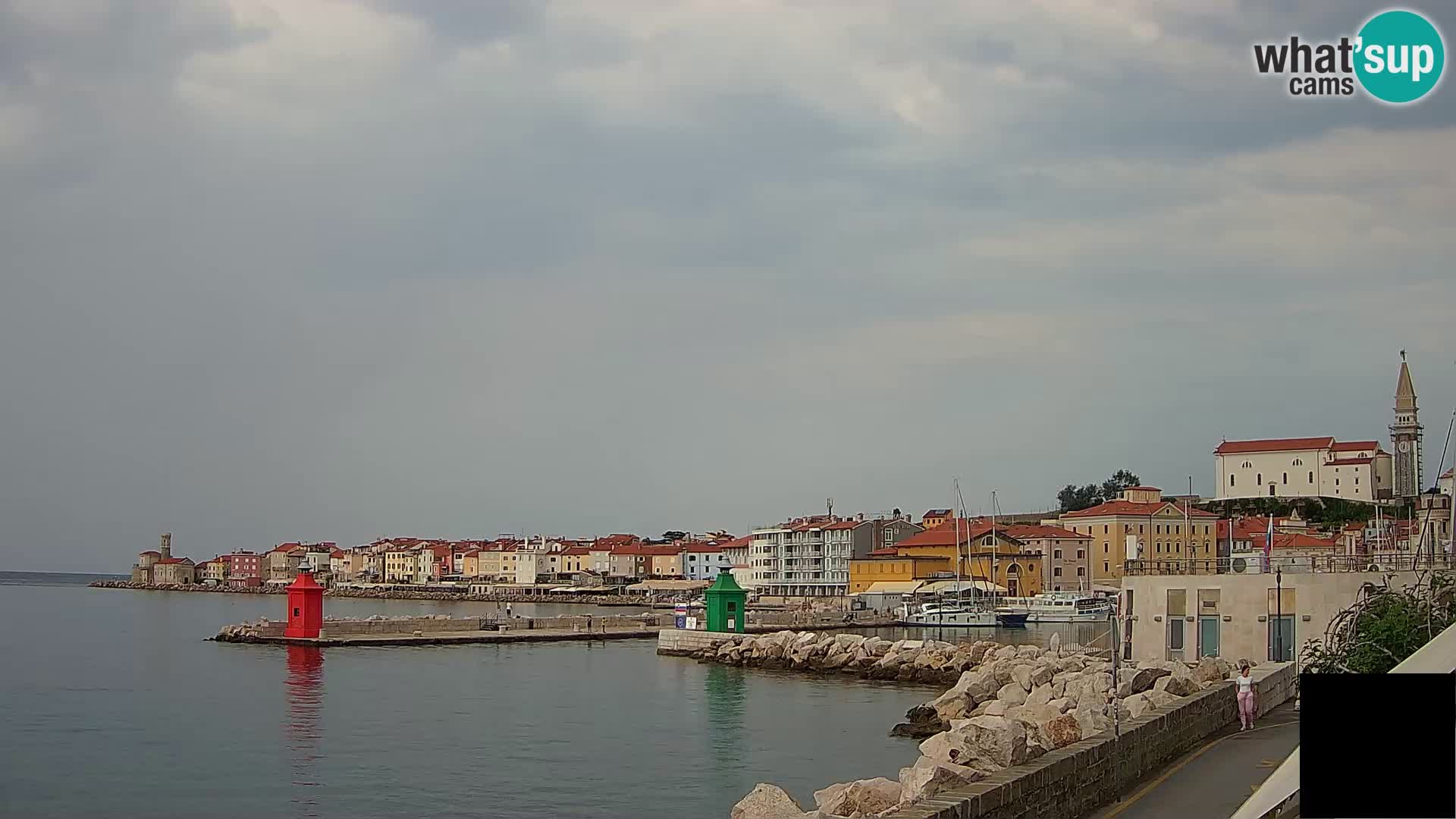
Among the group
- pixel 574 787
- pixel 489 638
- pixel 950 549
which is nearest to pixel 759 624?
pixel 489 638

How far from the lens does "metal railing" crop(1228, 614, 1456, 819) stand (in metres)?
6.46

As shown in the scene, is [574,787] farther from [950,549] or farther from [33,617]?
[33,617]

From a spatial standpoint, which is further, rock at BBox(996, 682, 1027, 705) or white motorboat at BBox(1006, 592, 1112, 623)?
white motorboat at BBox(1006, 592, 1112, 623)

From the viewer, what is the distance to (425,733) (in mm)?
30906

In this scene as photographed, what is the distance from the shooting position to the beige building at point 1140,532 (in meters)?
95.7

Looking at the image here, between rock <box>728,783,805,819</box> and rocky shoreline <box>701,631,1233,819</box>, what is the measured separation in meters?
0.02

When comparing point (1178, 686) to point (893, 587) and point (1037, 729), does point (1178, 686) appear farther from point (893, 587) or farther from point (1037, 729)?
point (893, 587)

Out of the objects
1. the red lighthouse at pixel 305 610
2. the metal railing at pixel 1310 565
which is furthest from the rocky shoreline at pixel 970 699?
the red lighthouse at pixel 305 610

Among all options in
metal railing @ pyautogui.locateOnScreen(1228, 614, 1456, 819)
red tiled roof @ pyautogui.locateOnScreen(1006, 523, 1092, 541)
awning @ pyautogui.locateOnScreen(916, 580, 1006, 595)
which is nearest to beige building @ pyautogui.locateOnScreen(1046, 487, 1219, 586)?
red tiled roof @ pyautogui.locateOnScreen(1006, 523, 1092, 541)

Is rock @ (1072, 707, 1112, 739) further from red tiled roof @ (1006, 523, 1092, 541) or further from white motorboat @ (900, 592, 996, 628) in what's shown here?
red tiled roof @ (1006, 523, 1092, 541)

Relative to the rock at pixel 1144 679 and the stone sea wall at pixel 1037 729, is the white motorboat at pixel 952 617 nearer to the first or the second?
the stone sea wall at pixel 1037 729

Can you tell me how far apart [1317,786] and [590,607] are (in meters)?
113

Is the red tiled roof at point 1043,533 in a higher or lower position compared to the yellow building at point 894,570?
higher

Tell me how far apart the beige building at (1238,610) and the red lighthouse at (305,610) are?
126 ft
